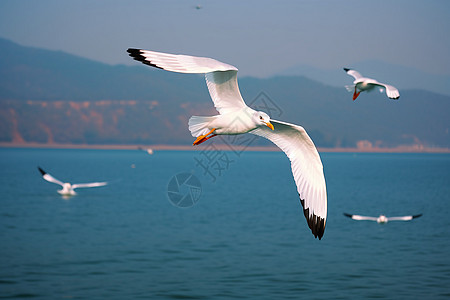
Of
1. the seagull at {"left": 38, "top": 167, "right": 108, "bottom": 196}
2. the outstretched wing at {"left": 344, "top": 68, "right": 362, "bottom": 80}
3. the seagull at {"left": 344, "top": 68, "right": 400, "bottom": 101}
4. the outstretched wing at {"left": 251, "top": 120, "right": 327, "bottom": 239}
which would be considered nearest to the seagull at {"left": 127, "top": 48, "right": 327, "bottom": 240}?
the outstretched wing at {"left": 251, "top": 120, "right": 327, "bottom": 239}

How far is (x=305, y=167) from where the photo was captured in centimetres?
1395

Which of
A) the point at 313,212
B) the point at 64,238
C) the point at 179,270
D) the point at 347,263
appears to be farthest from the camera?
the point at 64,238

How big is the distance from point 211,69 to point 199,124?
1889 millimetres

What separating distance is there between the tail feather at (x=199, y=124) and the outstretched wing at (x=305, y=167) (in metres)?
1.68

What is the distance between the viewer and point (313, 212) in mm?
13234

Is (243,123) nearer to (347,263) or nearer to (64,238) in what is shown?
(347,263)

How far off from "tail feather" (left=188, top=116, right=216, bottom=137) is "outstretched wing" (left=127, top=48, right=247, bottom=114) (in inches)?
15.9

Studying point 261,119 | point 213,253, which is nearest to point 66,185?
point 213,253

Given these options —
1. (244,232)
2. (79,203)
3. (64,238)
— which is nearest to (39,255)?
(64,238)

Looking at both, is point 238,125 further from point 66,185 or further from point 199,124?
point 66,185

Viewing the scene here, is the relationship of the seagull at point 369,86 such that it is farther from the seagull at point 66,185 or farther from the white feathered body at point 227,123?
the seagull at point 66,185

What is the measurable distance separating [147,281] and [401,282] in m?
13.3

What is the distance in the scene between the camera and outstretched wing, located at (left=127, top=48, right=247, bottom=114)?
10.0 meters

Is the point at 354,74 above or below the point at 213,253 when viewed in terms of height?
above
